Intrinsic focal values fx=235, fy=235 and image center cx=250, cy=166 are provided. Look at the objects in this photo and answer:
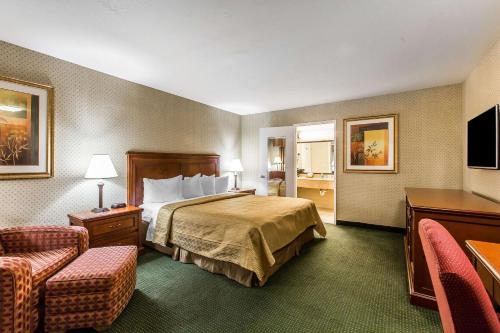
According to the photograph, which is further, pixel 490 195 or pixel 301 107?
pixel 301 107

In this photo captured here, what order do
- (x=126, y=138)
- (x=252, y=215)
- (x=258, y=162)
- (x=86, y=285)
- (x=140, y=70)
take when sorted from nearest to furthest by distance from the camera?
(x=86, y=285) < (x=252, y=215) < (x=140, y=70) < (x=126, y=138) < (x=258, y=162)

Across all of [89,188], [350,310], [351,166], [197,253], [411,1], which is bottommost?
[350,310]

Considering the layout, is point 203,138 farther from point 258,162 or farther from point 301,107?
point 301,107

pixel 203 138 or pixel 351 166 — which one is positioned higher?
pixel 203 138

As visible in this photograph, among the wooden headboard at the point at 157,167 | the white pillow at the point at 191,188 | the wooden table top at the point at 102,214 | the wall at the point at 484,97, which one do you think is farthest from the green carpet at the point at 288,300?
the wall at the point at 484,97

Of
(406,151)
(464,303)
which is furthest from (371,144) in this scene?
(464,303)

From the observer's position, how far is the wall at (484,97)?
2.39 meters

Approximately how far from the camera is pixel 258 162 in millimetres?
5863

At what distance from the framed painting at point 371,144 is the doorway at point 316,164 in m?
1.36

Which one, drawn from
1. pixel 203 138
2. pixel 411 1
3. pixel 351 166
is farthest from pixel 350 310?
pixel 203 138

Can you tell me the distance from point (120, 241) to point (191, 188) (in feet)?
4.74

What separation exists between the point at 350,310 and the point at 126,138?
3.58 metres

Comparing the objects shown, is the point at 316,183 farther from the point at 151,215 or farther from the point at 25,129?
the point at 25,129

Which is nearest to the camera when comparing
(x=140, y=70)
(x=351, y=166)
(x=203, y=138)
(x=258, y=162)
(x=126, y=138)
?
(x=140, y=70)
